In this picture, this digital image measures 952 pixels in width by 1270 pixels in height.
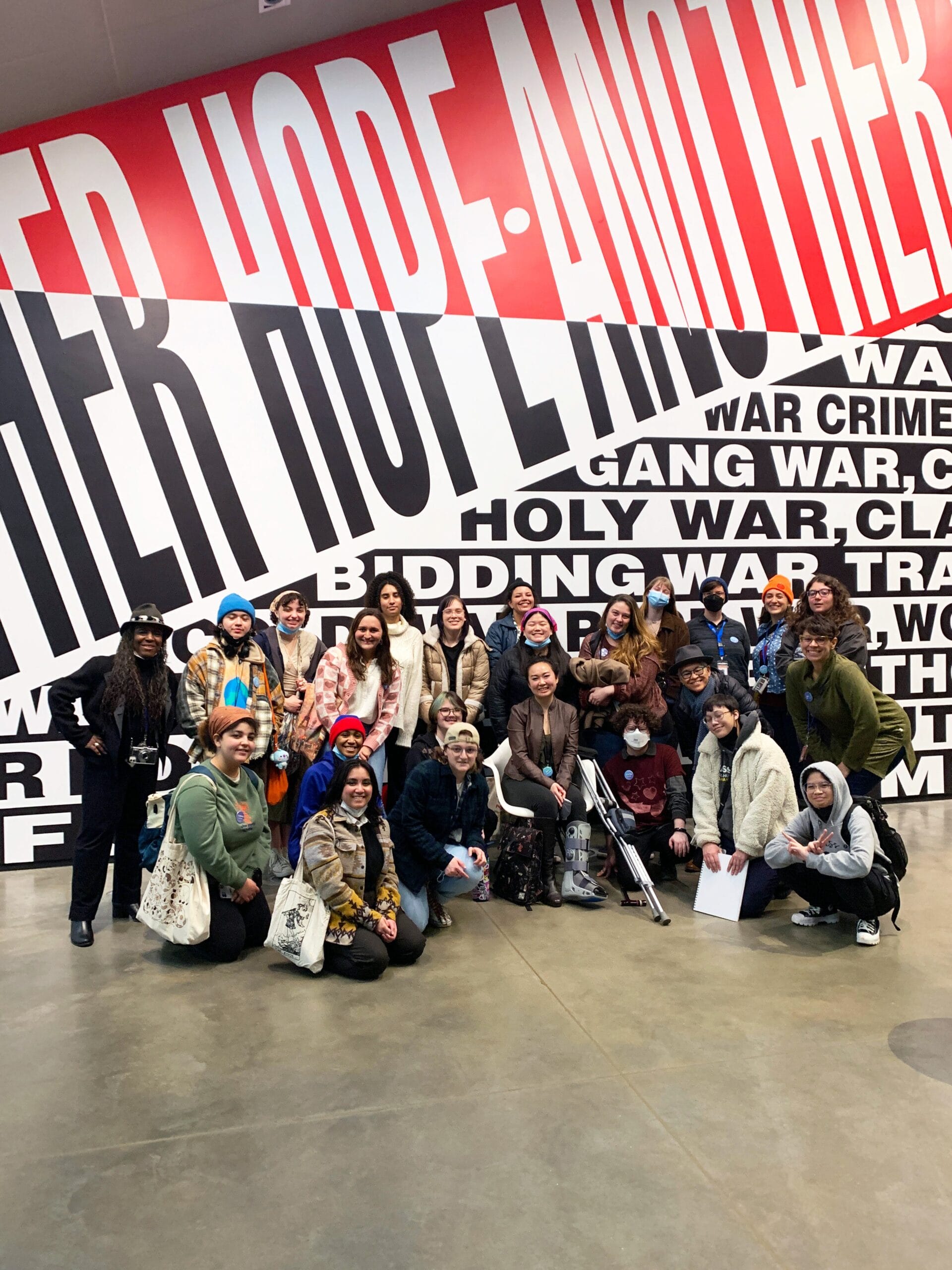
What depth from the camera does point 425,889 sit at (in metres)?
4.62

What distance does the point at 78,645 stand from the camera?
5.90 m

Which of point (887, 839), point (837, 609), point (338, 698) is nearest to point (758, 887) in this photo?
point (887, 839)

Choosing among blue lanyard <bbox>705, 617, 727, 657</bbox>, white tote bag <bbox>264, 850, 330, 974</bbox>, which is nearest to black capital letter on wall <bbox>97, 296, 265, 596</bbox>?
white tote bag <bbox>264, 850, 330, 974</bbox>

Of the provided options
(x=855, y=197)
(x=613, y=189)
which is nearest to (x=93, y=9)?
(x=613, y=189)

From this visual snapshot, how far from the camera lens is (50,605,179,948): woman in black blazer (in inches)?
178

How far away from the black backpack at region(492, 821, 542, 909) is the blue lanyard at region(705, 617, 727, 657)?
1.90 meters

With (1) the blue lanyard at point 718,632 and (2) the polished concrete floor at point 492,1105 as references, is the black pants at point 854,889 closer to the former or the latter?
(2) the polished concrete floor at point 492,1105

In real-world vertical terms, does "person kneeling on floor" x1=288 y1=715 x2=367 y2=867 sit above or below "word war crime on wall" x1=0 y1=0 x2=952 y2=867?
below

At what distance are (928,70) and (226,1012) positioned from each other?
7.59 m

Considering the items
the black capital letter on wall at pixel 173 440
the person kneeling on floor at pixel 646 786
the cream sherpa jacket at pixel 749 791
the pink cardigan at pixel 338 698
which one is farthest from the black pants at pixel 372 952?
the black capital letter on wall at pixel 173 440

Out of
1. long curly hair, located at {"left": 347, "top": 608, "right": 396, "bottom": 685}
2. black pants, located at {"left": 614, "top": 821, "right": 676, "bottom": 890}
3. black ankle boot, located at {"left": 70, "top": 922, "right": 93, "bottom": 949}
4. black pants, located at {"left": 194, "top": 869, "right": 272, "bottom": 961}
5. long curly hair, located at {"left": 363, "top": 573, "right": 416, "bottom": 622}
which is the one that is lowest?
black pants, located at {"left": 614, "top": 821, "right": 676, "bottom": 890}

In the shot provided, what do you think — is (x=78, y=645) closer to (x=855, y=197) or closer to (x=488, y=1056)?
(x=488, y=1056)

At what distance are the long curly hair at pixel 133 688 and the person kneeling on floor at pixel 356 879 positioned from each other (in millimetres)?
966

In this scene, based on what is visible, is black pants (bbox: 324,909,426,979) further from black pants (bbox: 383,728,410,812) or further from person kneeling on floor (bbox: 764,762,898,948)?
person kneeling on floor (bbox: 764,762,898,948)
